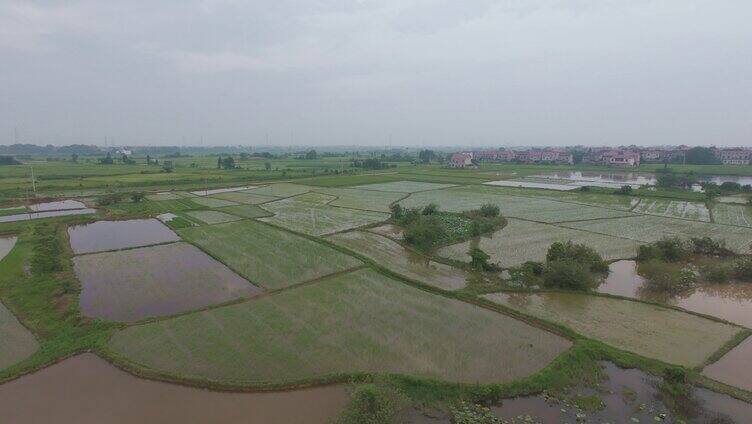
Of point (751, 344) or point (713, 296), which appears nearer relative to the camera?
point (751, 344)

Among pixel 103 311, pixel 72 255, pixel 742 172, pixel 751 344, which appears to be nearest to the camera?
pixel 751 344

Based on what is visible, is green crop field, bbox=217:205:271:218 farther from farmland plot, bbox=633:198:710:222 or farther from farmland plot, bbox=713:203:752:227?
farmland plot, bbox=713:203:752:227

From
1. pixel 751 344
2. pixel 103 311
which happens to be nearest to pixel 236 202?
pixel 103 311

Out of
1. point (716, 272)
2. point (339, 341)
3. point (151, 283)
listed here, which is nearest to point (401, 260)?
point (339, 341)

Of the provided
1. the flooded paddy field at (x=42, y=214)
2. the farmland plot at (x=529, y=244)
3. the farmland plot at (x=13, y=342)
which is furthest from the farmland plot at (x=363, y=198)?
the farmland plot at (x=13, y=342)

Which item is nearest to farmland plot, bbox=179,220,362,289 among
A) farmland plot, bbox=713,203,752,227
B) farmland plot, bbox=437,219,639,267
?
farmland plot, bbox=437,219,639,267

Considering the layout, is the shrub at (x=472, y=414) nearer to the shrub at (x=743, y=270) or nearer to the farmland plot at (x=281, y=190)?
the shrub at (x=743, y=270)

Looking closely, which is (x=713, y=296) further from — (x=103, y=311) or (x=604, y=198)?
(x=604, y=198)
